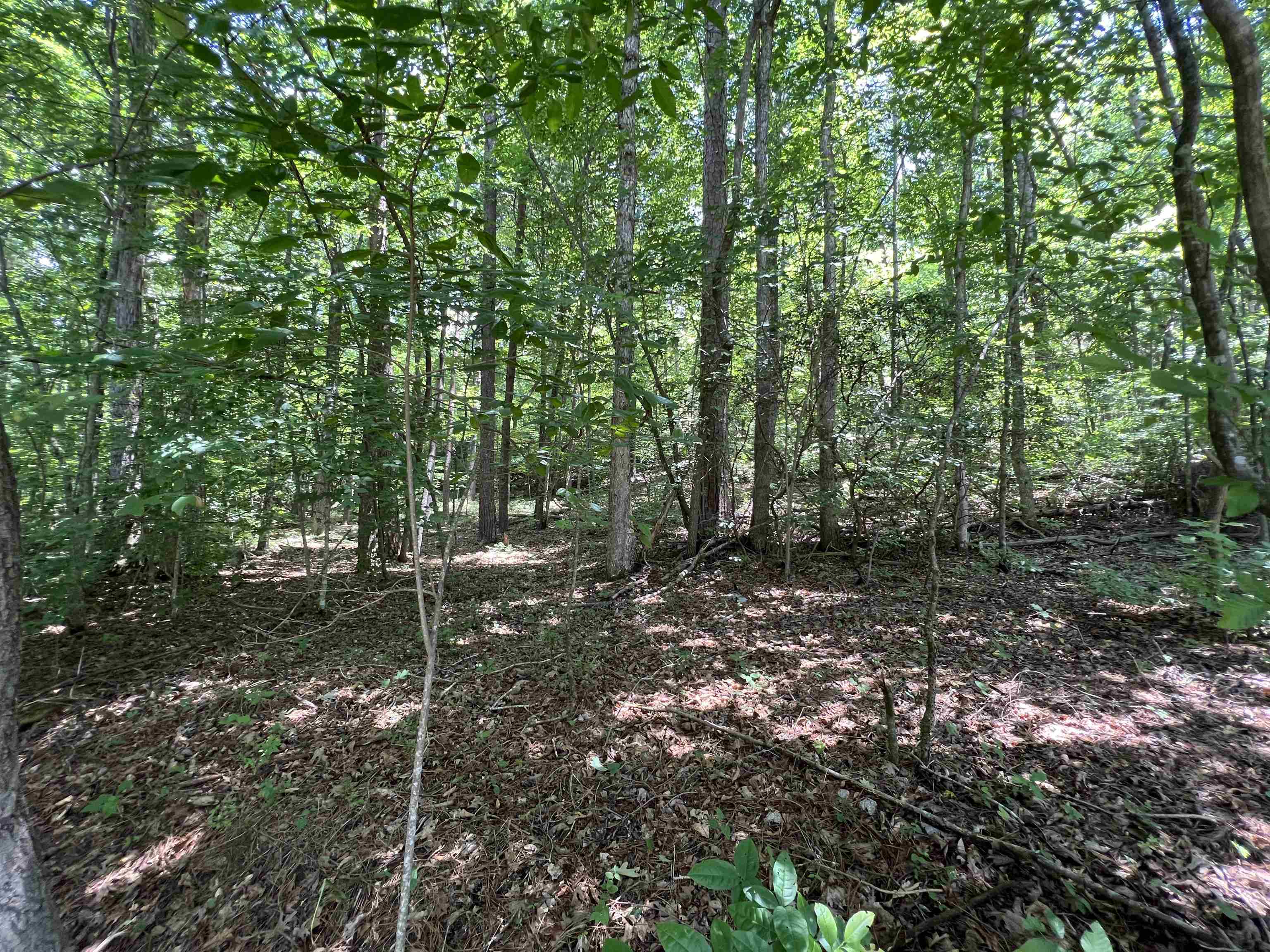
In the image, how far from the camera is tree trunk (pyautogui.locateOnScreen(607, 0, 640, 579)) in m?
4.15

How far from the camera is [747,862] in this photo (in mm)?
1193

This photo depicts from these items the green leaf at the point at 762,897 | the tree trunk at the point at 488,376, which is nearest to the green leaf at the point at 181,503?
the tree trunk at the point at 488,376

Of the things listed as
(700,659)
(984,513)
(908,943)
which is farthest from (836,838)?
(984,513)

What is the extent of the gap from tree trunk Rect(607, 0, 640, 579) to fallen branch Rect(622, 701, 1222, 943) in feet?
7.59

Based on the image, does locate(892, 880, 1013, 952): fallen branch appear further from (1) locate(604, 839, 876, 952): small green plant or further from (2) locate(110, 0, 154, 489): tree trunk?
(2) locate(110, 0, 154, 489): tree trunk

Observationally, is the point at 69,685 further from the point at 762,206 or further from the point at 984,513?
the point at 984,513

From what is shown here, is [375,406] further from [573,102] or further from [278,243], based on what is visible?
[573,102]

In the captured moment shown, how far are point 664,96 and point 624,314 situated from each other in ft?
6.86

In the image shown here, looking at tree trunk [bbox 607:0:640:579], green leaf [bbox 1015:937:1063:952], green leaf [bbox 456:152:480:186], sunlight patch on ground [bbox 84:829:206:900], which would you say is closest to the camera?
green leaf [bbox 1015:937:1063:952]

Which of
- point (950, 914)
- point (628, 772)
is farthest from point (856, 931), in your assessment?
point (628, 772)

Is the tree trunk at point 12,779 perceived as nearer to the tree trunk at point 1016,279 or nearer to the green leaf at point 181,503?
the green leaf at point 181,503

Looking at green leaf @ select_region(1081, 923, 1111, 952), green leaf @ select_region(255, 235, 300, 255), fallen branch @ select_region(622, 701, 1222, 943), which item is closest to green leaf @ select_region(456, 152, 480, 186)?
green leaf @ select_region(255, 235, 300, 255)

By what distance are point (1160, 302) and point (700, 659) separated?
3.79m

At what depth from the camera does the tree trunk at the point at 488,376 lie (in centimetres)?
189
